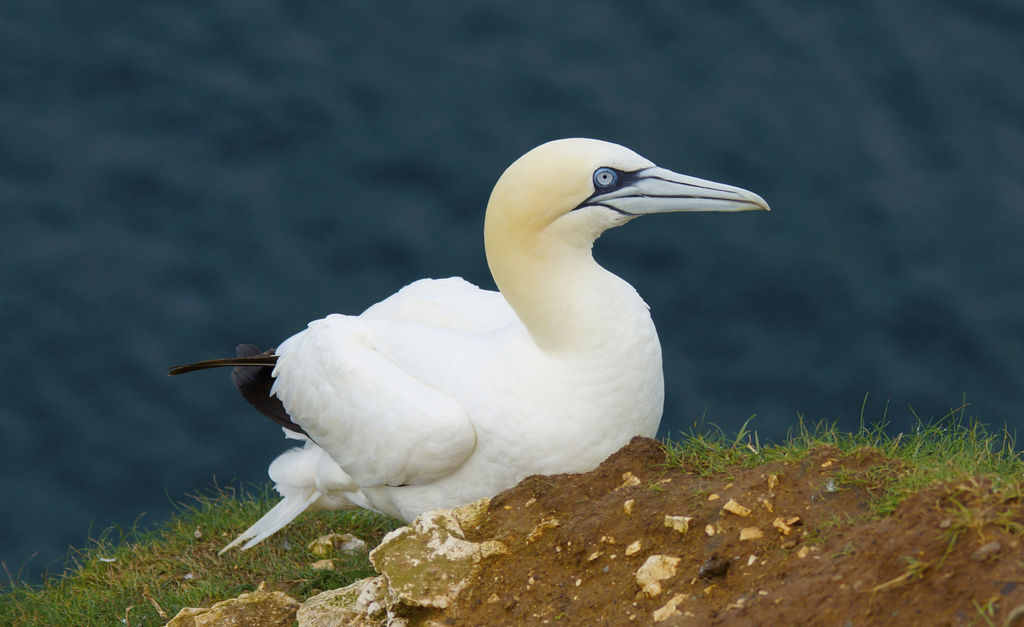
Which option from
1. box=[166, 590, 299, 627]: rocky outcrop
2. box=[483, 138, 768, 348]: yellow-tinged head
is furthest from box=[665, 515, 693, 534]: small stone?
box=[166, 590, 299, 627]: rocky outcrop

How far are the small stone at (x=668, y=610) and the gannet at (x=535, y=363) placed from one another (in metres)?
1.25

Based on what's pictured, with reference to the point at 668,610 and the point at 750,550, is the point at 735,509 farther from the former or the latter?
the point at 668,610

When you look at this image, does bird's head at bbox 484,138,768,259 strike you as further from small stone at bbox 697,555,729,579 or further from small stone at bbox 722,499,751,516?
small stone at bbox 697,555,729,579

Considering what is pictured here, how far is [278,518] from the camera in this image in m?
6.46

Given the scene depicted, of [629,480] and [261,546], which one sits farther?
[261,546]

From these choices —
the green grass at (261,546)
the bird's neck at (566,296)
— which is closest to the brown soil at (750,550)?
the green grass at (261,546)

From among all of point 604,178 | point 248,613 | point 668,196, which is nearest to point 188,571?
point 248,613

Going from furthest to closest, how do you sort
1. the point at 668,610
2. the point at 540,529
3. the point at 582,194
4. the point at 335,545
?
the point at 335,545 < the point at 582,194 < the point at 540,529 < the point at 668,610

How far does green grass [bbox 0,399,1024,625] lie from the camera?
467cm

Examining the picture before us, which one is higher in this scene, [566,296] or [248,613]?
[566,296]

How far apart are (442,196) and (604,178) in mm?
A: 6775

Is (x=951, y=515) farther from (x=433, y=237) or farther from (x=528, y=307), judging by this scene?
(x=433, y=237)

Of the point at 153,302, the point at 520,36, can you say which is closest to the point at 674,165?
the point at 520,36

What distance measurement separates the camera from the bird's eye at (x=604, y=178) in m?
5.14
